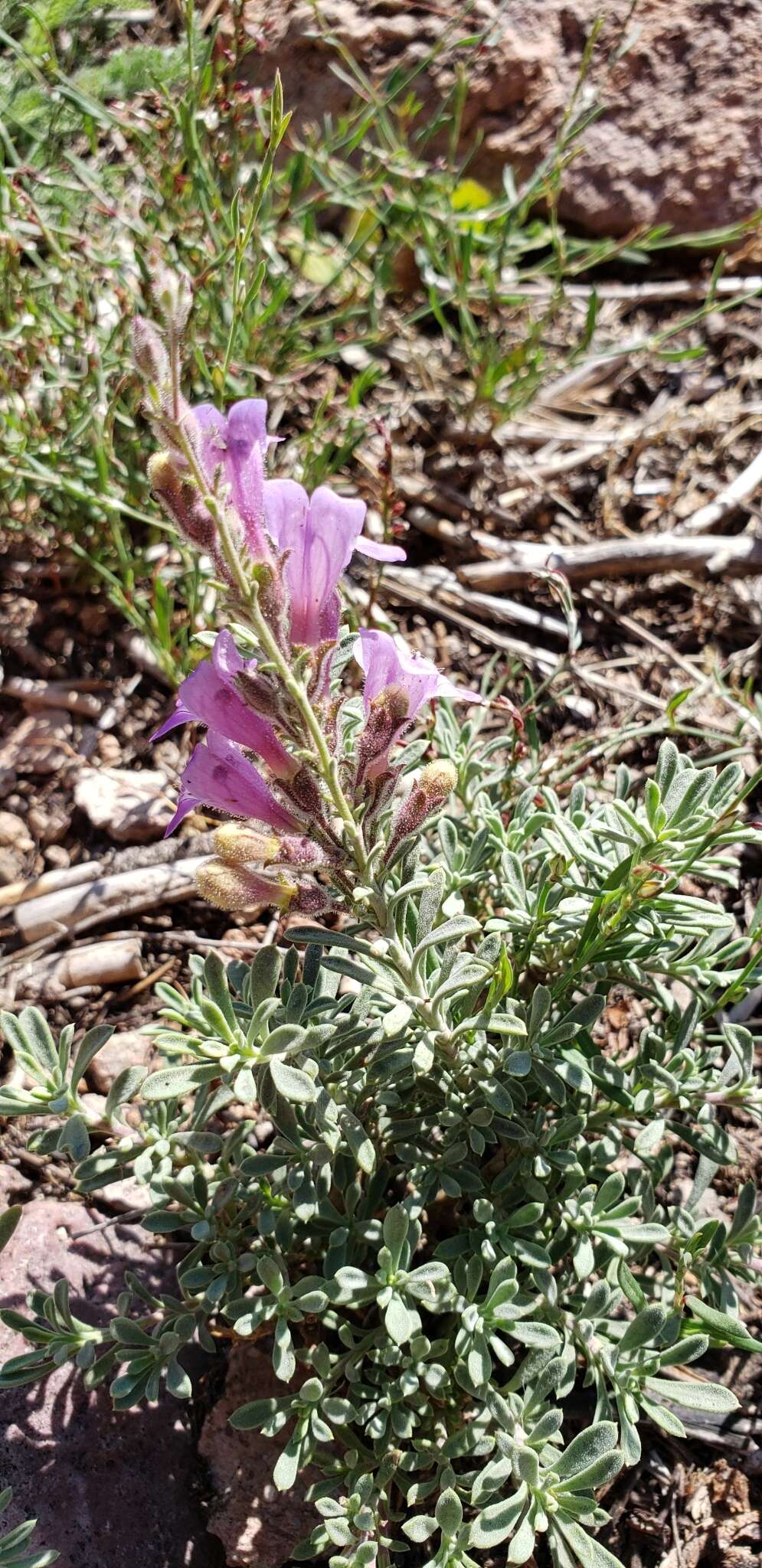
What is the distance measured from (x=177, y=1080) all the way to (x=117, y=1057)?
126 cm

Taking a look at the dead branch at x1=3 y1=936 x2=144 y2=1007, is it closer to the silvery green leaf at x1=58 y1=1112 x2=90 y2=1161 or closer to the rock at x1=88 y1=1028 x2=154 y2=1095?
the rock at x1=88 y1=1028 x2=154 y2=1095

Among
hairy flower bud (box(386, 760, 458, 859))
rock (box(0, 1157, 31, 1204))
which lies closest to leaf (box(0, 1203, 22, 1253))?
rock (box(0, 1157, 31, 1204))

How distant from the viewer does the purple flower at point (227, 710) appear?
6.63 ft

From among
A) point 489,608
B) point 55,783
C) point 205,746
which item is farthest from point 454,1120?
point 489,608

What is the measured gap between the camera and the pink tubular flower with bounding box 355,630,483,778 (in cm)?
212

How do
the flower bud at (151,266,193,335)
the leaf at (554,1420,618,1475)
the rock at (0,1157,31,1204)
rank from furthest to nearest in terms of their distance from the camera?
1. the rock at (0,1157,31,1204)
2. the leaf at (554,1420,618,1475)
3. the flower bud at (151,266,193,335)

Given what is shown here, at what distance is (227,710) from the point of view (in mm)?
2061

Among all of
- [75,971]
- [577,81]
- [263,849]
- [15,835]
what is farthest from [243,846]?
[577,81]

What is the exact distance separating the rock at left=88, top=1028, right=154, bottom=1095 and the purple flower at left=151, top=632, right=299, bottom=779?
1498mm

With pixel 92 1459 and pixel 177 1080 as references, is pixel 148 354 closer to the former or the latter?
pixel 177 1080

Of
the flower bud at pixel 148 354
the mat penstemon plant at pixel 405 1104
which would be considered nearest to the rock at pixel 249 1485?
the mat penstemon plant at pixel 405 1104

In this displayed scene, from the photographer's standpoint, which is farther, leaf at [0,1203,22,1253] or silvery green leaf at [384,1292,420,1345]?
leaf at [0,1203,22,1253]

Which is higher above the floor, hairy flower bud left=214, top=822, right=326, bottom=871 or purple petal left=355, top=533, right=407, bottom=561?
purple petal left=355, top=533, right=407, bottom=561

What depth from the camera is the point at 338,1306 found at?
9.61 feet
